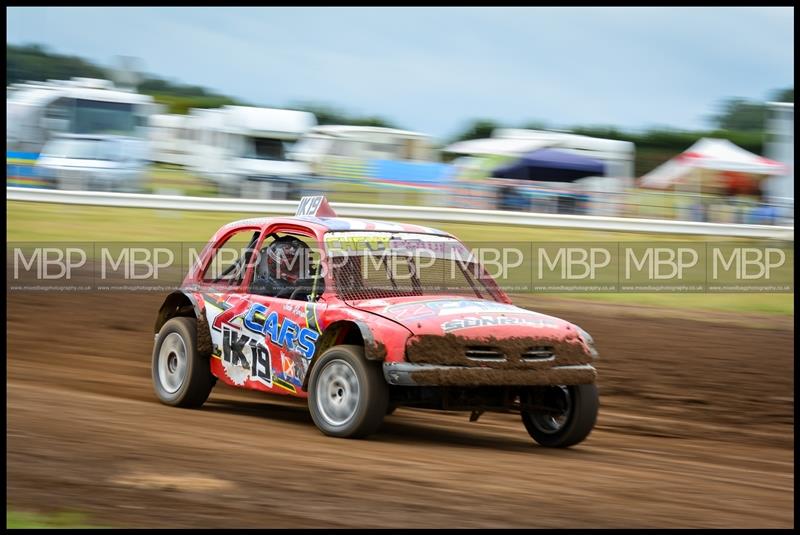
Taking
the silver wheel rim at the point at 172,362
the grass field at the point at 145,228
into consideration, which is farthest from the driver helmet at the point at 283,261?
the grass field at the point at 145,228

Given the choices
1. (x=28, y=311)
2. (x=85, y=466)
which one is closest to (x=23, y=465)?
(x=85, y=466)

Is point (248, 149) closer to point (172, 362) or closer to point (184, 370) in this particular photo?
point (172, 362)

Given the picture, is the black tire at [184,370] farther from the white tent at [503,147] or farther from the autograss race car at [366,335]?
the white tent at [503,147]

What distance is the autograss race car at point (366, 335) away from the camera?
766 cm

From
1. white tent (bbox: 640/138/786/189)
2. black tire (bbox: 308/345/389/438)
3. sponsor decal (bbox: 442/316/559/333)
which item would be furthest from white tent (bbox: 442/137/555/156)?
black tire (bbox: 308/345/389/438)

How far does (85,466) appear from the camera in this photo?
21.0 ft

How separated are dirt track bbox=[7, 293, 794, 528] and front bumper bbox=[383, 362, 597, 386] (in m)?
0.50

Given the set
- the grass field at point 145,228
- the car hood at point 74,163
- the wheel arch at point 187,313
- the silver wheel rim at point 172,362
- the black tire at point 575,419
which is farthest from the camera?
the car hood at point 74,163

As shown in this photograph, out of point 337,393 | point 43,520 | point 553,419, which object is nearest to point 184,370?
point 337,393

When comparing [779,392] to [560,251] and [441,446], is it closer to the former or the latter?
[441,446]

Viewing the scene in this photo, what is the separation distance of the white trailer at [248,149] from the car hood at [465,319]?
16379 mm

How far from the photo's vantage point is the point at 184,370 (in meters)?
9.56

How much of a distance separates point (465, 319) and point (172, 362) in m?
3.27

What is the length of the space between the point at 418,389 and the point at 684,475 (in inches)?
76.3
